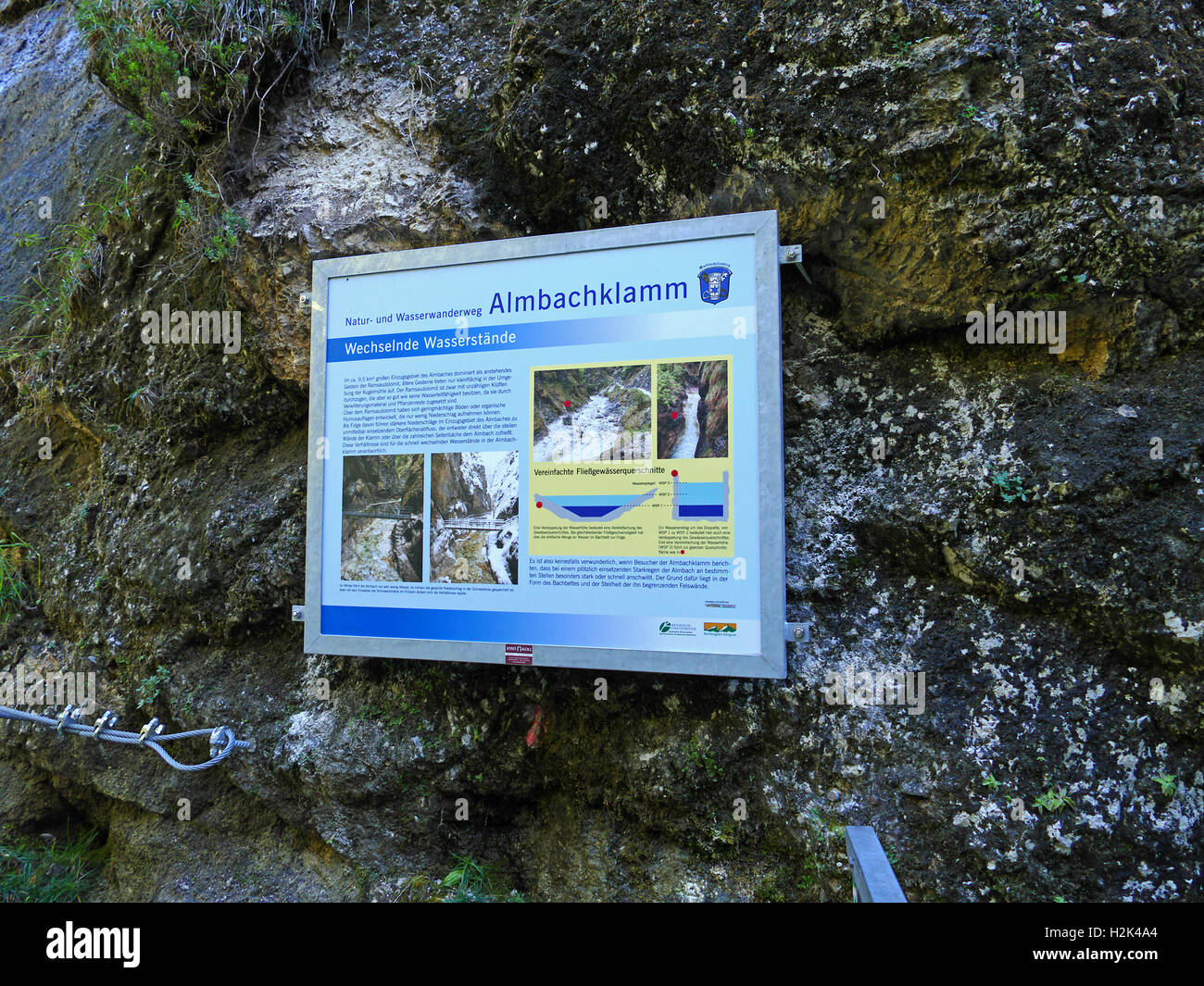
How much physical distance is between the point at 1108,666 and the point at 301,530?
316 cm

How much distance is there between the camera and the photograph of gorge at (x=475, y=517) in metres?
2.81

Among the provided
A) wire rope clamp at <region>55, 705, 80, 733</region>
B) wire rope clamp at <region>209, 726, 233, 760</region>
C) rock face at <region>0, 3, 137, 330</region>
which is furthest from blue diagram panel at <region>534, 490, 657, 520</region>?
rock face at <region>0, 3, 137, 330</region>

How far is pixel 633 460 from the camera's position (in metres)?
2.67

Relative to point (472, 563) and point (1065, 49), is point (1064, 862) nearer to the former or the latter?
point (472, 563)

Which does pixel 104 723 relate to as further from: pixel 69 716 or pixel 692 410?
pixel 692 410

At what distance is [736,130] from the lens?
2881mm

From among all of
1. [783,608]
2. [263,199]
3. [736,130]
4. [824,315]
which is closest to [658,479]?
[783,608]

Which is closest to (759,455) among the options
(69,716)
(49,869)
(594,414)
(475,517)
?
(594,414)

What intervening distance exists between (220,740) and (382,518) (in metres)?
1.26

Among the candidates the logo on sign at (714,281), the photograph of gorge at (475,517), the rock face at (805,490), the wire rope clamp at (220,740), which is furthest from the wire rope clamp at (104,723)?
the logo on sign at (714,281)

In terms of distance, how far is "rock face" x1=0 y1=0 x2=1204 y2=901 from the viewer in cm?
244

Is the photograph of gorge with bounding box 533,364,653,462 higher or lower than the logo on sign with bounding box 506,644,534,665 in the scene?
higher

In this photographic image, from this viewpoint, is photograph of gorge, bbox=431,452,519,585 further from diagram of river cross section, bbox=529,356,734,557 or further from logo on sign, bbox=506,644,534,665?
logo on sign, bbox=506,644,534,665

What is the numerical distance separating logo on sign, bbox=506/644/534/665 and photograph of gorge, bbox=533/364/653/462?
69 centimetres
